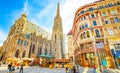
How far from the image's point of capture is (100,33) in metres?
21.2

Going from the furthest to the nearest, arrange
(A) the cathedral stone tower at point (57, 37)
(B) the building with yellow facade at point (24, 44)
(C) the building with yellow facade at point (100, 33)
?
(A) the cathedral stone tower at point (57, 37), (B) the building with yellow facade at point (24, 44), (C) the building with yellow facade at point (100, 33)

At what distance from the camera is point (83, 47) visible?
22.5 metres

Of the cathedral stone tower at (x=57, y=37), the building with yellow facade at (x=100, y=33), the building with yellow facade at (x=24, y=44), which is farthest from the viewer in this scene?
the cathedral stone tower at (x=57, y=37)

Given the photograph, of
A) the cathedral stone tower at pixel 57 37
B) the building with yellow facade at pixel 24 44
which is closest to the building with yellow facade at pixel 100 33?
the building with yellow facade at pixel 24 44

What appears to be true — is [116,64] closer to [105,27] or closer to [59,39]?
[105,27]

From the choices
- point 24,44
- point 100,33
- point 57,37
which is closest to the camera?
point 100,33

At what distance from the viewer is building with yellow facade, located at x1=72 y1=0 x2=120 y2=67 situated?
737 inches

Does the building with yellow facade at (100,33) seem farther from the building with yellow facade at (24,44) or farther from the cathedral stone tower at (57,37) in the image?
the cathedral stone tower at (57,37)

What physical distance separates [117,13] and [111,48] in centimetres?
1014

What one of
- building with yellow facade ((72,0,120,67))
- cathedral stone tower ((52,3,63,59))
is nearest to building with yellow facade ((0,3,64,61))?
cathedral stone tower ((52,3,63,59))

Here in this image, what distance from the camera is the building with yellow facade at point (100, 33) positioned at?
18.7m

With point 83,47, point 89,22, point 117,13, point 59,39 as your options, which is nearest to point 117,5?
point 117,13

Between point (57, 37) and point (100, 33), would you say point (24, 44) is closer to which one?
point (100, 33)

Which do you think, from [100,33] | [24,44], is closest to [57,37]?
[24,44]
